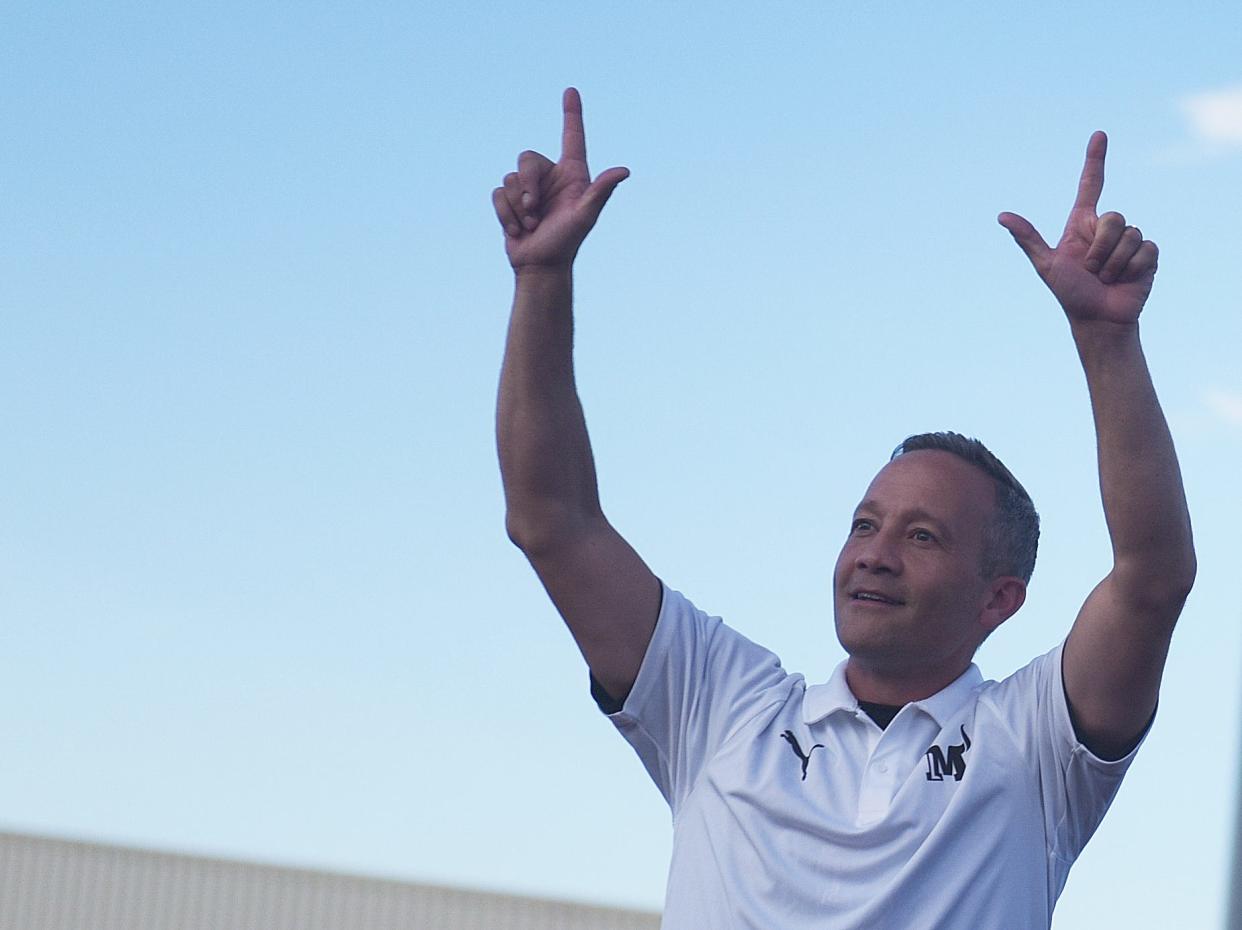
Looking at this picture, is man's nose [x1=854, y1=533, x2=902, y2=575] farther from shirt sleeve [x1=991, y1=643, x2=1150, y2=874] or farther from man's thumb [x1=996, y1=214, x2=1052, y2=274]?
man's thumb [x1=996, y1=214, x2=1052, y2=274]

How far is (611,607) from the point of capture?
2600 millimetres

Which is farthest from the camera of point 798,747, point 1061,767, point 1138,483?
point 798,747

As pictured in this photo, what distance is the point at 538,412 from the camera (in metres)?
2.58

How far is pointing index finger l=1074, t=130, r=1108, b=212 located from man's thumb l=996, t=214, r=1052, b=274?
0.11 meters

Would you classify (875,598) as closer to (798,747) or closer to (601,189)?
(798,747)

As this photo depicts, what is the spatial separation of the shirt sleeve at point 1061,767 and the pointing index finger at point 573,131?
1076 mm

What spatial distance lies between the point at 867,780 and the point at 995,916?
0.27 meters

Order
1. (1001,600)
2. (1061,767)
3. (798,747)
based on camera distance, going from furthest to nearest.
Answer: (1001,600) → (798,747) → (1061,767)

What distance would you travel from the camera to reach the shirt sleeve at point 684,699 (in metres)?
2.61

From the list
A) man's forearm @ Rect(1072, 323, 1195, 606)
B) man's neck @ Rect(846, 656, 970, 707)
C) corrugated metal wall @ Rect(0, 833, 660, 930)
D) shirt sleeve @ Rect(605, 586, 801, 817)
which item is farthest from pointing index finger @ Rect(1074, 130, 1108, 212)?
corrugated metal wall @ Rect(0, 833, 660, 930)

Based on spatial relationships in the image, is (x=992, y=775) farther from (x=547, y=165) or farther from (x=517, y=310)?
(x=547, y=165)

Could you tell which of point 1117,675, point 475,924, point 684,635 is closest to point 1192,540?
point 1117,675

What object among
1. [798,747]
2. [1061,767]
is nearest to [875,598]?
[798,747]

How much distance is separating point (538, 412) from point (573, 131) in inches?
18.9
